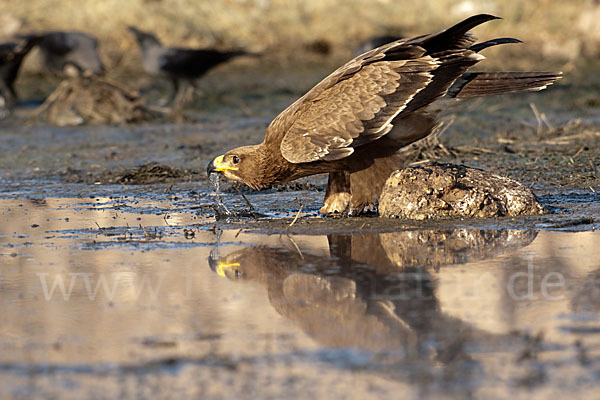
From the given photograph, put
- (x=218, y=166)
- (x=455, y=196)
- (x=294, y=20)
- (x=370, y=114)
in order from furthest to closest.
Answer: (x=294, y=20)
(x=218, y=166)
(x=370, y=114)
(x=455, y=196)

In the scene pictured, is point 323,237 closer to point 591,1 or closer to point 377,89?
point 377,89

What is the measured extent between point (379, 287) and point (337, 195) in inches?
89.5

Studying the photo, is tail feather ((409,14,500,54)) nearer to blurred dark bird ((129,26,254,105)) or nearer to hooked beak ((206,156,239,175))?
hooked beak ((206,156,239,175))

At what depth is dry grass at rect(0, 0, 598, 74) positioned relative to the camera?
17.6 metres

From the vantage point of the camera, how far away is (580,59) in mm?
17469

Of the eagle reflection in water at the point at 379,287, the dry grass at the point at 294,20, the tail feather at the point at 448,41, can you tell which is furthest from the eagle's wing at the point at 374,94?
the dry grass at the point at 294,20

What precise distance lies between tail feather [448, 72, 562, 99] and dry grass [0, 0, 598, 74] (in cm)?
1043

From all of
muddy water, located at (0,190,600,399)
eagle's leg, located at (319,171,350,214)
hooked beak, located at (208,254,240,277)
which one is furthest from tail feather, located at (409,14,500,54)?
hooked beak, located at (208,254,240,277)

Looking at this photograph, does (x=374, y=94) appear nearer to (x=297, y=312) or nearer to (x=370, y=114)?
(x=370, y=114)

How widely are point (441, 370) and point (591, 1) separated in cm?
1598

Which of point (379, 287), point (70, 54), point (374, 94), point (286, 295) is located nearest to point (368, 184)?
point (374, 94)

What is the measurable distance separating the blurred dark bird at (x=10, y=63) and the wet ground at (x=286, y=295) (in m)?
5.10

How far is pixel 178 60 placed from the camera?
12.9 meters

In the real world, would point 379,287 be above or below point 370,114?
below
